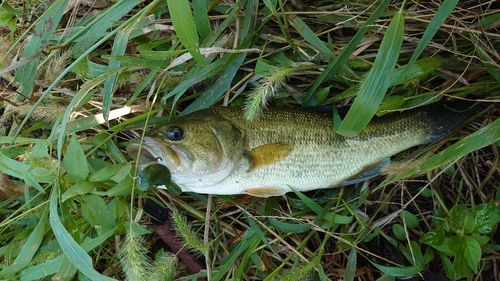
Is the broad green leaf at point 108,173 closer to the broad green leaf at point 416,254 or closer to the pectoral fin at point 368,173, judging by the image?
the pectoral fin at point 368,173

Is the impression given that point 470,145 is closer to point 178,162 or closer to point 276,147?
point 276,147

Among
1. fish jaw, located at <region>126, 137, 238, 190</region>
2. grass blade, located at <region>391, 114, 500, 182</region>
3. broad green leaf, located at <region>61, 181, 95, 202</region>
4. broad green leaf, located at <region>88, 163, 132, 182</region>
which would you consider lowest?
broad green leaf, located at <region>61, 181, 95, 202</region>

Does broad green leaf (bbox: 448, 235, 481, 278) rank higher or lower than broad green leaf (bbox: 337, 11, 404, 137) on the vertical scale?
lower

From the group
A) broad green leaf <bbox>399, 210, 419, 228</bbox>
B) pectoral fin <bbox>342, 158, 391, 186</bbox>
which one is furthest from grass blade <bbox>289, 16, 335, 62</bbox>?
broad green leaf <bbox>399, 210, 419, 228</bbox>

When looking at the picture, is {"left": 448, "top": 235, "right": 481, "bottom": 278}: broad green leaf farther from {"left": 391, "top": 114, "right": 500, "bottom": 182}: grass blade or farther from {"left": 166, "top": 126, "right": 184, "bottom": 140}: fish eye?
{"left": 166, "top": 126, "right": 184, "bottom": 140}: fish eye

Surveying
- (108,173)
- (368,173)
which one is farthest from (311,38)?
(108,173)

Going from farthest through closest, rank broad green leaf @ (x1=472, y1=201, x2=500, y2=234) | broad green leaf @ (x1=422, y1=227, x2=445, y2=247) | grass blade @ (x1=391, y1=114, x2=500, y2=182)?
1. broad green leaf @ (x1=422, y1=227, x2=445, y2=247)
2. broad green leaf @ (x1=472, y1=201, x2=500, y2=234)
3. grass blade @ (x1=391, y1=114, x2=500, y2=182)

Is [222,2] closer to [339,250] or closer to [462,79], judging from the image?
[462,79]

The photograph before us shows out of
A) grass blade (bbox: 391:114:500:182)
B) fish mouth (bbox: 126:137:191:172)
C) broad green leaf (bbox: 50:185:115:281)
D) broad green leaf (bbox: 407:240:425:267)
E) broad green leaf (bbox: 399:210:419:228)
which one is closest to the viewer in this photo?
grass blade (bbox: 391:114:500:182)

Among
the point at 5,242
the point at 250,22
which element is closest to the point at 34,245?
the point at 5,242
